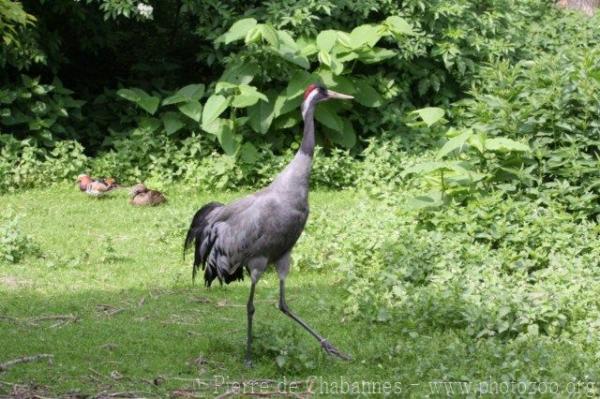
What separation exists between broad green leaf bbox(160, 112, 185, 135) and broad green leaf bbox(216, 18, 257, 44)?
114cm

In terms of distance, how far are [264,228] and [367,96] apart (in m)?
5.91

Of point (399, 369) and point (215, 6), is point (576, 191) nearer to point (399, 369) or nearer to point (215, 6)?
point (399, 369)

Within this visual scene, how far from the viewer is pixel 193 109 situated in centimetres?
1227

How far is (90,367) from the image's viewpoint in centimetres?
664

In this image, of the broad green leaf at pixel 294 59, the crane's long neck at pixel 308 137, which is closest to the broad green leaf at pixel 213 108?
the broad green leaf at pixel 294 59

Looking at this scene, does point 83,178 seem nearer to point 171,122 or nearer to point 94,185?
point 94,185

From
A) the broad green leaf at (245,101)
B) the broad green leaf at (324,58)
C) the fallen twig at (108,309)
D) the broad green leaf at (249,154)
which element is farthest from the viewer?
the broad green leaf at (249,154)

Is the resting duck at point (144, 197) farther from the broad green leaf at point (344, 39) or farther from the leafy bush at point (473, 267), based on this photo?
the broad green leaf at point (344, 39)

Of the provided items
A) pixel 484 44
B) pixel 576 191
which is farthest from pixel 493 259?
pixel 484 44

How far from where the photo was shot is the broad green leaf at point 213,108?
38.7ft

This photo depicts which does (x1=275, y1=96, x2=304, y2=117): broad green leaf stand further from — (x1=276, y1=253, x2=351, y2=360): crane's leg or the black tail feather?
(x1=276, y1=253, x2=351, y2=360): crane's leg

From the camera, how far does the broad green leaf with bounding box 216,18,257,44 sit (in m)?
11.8

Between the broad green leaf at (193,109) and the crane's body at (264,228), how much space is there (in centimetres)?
482

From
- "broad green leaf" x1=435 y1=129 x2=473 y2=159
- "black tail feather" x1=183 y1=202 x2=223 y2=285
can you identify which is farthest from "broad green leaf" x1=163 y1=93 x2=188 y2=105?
"black tail feather" x1=183 y1=202 x2=223 y2=285
